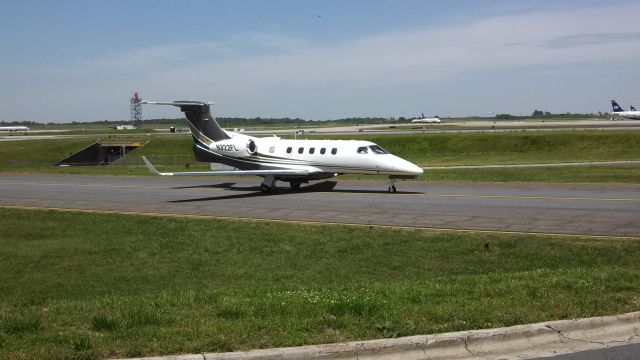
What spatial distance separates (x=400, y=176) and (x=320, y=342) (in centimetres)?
2330

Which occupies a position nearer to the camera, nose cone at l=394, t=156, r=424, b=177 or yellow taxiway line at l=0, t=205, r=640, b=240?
yellow taxiway line at l=0, t=205, r=640, b=240

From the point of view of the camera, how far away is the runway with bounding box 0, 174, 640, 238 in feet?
70.1

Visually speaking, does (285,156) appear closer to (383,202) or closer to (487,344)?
(383,202)

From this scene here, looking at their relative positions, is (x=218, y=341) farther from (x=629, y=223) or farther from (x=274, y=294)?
(x=629, y=223)

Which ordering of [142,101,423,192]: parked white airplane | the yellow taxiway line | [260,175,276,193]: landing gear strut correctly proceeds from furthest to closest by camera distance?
[260,175,276,193]: landing gear strut, [142,101,423,192]: parked white airplane, the yellow taxiway line

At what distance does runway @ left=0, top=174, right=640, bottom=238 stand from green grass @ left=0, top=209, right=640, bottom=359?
2105 millimetres

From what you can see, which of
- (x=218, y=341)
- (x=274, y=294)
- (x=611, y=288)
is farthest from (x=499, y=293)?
(x=218, y=341)

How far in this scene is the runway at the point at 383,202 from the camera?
21359mm

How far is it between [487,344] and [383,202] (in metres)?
19.2

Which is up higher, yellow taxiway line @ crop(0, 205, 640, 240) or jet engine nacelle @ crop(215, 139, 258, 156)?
jet engine nacelle @ crop(215, 139, 258, 156)

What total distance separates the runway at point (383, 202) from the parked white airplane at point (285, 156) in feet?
3.00

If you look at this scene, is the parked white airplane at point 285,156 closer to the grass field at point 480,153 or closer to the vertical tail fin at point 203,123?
the vertical tail fin at point 203,123

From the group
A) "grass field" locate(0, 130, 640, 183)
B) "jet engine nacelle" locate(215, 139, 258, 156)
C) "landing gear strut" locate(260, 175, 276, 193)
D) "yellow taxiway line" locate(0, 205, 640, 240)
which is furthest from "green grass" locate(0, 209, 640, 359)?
"grass field" locate(0, 130, 640, 183)

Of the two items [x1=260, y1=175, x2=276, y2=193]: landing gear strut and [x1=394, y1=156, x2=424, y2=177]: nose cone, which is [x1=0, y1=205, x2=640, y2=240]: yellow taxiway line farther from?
[x1=394, y1=156, x2=424, y2=177]: nose cone
